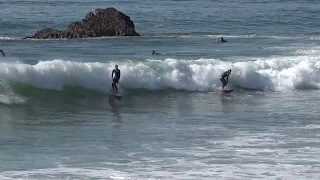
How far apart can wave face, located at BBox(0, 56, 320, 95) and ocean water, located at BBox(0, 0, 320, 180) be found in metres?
0.05

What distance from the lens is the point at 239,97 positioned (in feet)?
113

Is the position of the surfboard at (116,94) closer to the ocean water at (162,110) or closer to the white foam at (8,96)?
the ocean water at (162,110)

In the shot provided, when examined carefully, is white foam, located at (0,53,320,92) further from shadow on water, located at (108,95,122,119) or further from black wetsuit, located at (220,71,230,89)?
shadow on water, located at (108,95,122,119)

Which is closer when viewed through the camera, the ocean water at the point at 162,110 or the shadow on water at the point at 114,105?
the ocean water at the point at 162,110

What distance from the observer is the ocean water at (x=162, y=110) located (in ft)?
71.5

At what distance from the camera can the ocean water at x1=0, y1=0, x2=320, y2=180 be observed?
2178cm

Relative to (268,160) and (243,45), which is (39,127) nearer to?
(268,160)

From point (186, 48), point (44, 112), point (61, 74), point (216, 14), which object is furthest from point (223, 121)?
point (216, 14)

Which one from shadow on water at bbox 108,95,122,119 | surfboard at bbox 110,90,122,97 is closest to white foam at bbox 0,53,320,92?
surfboard at bbox 110,90,122,97

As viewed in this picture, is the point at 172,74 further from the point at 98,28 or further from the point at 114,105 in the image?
the point at 98,28

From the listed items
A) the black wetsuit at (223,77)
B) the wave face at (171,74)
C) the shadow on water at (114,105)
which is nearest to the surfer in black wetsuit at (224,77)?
the black wetsuit at (223,77)

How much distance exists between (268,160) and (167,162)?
2.44 m

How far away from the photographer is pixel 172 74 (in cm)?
3731

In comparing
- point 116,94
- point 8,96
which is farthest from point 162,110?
point 8,96
